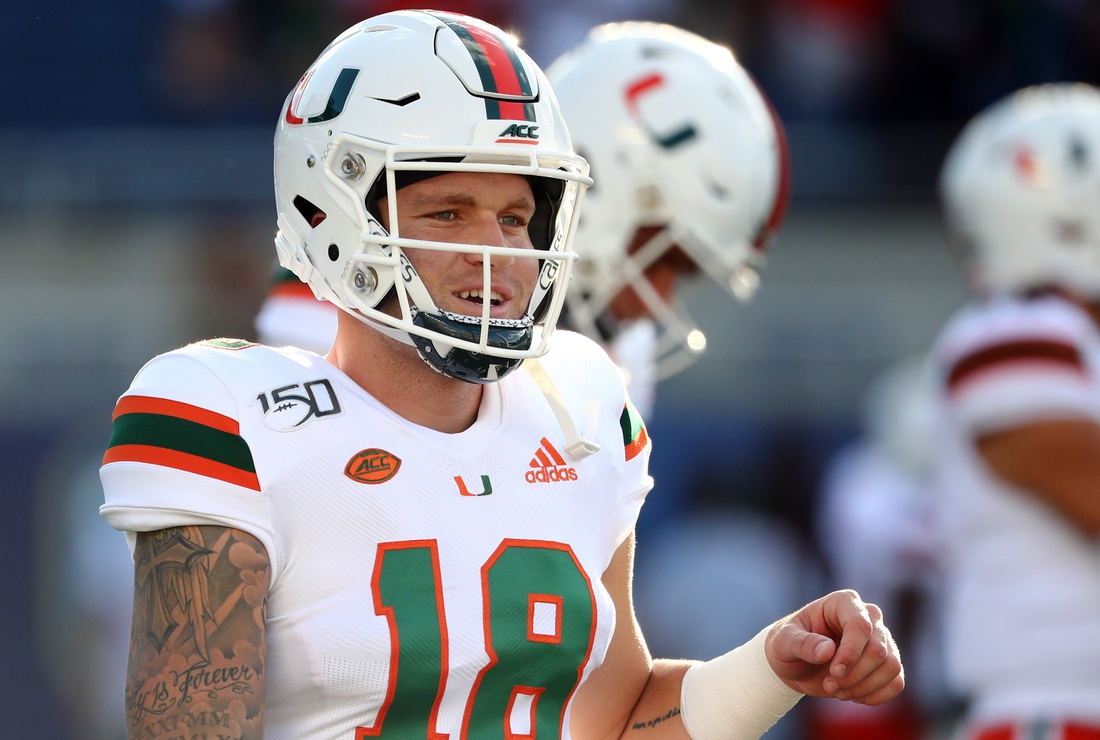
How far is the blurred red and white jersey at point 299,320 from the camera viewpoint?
3.01m

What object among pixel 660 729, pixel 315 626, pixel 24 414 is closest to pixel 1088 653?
pixel 660 729

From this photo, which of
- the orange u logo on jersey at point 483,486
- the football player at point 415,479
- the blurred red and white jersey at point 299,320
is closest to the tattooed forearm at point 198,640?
the football player at point 415,479

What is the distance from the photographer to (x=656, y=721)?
2.21 meters

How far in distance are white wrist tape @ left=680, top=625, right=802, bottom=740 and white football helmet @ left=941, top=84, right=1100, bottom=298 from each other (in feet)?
7.47

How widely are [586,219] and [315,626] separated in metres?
1.66

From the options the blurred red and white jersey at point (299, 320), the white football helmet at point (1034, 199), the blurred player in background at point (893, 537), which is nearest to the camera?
the blurred red and white jersey at point (299, 320)

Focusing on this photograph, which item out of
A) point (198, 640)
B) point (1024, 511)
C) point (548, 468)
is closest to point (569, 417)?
point (548, 468)

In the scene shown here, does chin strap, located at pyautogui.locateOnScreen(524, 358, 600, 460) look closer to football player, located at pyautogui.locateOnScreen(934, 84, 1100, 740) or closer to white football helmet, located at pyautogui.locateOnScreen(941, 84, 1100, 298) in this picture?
football player, located at pyautogui.locateOnScreen(934, 84, 1100, 740)

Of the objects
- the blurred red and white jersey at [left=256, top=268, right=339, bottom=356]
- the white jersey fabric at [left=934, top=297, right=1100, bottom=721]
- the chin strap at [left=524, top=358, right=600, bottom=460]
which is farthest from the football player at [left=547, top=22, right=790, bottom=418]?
the chin strap at [left=524, top=358, right=600, bottom=460]

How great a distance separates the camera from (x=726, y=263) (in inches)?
134

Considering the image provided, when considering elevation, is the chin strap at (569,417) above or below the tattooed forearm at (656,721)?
above

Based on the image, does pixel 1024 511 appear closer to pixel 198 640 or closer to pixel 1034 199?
pixel 1034 199

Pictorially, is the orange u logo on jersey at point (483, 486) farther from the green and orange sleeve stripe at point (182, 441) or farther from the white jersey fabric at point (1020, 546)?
the white jersey fabric at point (1020, 546)

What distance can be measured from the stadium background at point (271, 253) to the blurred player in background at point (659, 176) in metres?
3.81
